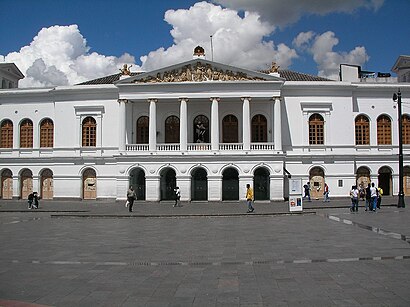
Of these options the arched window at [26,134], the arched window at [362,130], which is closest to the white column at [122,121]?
the arched window at [26,134]

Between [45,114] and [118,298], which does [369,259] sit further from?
[45,114]

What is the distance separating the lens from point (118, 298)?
7.89m

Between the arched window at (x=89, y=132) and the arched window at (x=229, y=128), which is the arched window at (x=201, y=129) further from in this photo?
the arched window at (x=89, y=132)

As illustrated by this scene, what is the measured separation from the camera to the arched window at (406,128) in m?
41.4

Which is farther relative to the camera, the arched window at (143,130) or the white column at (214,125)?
the arched window at (143,130)

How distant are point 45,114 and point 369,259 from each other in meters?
38.3

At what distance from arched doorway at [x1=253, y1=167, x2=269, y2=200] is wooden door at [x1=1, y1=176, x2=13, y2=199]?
24.0 m

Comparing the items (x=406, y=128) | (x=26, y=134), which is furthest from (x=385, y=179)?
(x=26, y=134)

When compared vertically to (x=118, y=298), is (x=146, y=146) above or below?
above

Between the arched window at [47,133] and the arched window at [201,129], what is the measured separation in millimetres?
14175

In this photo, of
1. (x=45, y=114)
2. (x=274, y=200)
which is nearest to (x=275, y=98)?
(x=274, y=200)

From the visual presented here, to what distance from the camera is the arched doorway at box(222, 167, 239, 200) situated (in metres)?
38.8

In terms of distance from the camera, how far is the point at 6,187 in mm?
43438

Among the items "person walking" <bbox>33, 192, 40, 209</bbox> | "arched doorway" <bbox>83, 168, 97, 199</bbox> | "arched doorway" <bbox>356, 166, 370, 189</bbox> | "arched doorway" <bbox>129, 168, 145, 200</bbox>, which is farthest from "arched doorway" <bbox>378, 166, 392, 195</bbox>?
"person walking" <bbox>33, 192, 40, 209</bbox>
